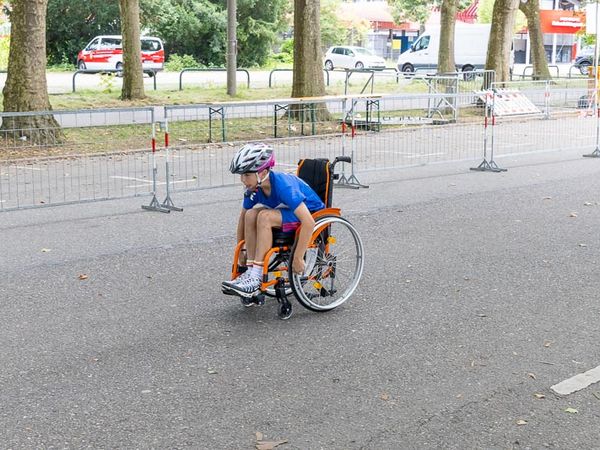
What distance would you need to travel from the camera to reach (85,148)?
43.2 ft

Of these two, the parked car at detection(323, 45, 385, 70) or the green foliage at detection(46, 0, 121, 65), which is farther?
the parked car at detection(323, 45, 385, 70)

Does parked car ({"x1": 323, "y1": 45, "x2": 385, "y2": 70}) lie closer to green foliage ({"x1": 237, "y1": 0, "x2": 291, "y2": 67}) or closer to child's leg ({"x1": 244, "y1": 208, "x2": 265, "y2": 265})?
green foliage ({"x1": 237, "y1": 0, "x2": 291, "y2": 67})

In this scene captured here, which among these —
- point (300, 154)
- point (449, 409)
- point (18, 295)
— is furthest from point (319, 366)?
point (300, 154)

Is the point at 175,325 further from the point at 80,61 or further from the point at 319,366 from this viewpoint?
the point at 80,61

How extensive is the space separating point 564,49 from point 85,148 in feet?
273

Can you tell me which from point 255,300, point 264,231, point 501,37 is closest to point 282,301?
point 255,300

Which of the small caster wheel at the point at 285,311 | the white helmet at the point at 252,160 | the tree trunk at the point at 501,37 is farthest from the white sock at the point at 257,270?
the tree trunk at the point at 501,37

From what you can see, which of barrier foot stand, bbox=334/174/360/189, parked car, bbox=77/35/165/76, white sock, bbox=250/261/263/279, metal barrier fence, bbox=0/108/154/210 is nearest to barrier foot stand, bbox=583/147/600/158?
barrier foot stand, bbox=334/174/360/189

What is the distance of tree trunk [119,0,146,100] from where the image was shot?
1076 inches

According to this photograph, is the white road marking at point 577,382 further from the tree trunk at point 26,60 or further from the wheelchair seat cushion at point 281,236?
the tree trunk at point 26,60

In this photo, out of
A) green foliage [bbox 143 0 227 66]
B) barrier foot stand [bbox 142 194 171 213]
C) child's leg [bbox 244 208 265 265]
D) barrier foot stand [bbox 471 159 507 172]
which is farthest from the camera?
green foliage [bbox 143 0 227 66]

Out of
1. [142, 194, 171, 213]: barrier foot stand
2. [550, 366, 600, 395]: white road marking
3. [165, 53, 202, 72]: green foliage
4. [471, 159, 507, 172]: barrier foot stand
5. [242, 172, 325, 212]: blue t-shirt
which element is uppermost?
[165, 53, 202, 72]: green foliage

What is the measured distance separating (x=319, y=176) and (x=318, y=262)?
0.67 m

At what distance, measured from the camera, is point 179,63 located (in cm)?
5547
